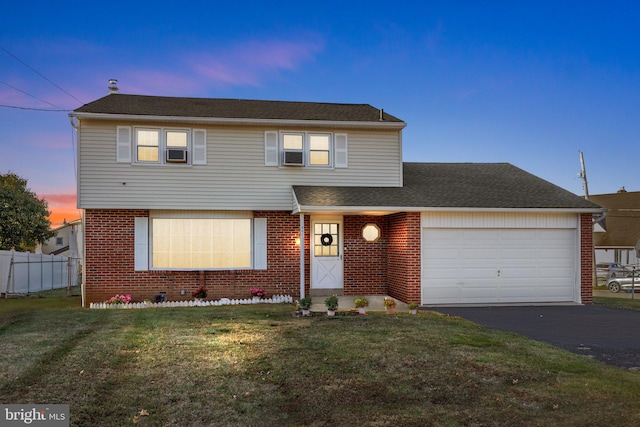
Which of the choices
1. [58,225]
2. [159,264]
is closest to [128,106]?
[159,264]

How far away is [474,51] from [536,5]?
3.56 metres

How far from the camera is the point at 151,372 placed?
657 cm

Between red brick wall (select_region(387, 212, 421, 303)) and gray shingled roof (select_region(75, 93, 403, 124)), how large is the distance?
3.50 meters

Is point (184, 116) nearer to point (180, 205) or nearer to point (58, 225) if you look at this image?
point (180, 205)

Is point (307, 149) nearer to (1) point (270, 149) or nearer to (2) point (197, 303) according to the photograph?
(1) point (270, 149)

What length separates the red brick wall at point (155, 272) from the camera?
1413cm

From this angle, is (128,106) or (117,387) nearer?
(117,387)

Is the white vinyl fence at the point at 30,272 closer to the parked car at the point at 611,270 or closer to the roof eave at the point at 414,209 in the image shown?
the roof eave at the point at 414,209

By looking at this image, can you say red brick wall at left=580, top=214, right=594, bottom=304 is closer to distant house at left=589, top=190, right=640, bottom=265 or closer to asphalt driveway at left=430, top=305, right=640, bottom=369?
asphalt driveway at left=430, top=305, right=640, bottom=369

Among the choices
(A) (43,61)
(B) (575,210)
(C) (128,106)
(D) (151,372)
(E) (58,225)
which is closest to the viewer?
(D) (151,372)

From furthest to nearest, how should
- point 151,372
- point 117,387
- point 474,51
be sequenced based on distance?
point 474,51 → point 151,372 → point 117,387

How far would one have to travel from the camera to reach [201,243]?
48.3 ft

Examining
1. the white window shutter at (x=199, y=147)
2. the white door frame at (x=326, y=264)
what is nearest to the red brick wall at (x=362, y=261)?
the white door frame at (x=326, y=264)

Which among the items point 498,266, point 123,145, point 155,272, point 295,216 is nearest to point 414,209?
point 498,266
